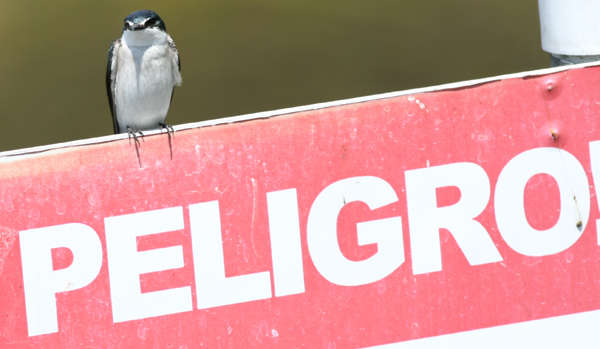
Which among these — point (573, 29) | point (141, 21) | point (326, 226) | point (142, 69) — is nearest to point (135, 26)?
point (141, 21)

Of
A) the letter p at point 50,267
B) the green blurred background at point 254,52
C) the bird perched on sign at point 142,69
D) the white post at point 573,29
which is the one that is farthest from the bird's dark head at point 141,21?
the white post at point 573,29

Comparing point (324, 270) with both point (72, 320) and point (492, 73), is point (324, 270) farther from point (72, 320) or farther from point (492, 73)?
point (492, 73)

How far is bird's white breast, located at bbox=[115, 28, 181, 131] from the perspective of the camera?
11.8ft

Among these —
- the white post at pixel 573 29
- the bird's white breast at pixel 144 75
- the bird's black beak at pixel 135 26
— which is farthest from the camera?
the bird's white breast at pixel 144 75

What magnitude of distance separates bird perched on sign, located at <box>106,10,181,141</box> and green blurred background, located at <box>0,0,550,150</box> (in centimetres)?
101

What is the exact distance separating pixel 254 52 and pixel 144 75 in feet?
4.24

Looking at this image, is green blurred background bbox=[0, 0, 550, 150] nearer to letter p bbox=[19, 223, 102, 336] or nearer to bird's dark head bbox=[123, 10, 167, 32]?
bird's dark head bbox=[123, 10, 167, 32]

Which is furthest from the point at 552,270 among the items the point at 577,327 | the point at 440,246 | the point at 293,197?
the point at 293,197

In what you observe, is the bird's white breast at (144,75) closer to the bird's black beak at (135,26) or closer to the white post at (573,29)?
the bird's black beak at (135,26)

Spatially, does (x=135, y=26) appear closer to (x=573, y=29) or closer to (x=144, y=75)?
(x=144, y=75)

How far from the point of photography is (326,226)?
8.48ft

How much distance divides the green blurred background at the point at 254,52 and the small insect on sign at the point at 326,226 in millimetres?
2224

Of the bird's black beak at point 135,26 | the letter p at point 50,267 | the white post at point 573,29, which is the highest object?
the bird's black beak at point 135,26

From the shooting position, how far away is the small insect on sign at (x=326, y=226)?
252 cm
